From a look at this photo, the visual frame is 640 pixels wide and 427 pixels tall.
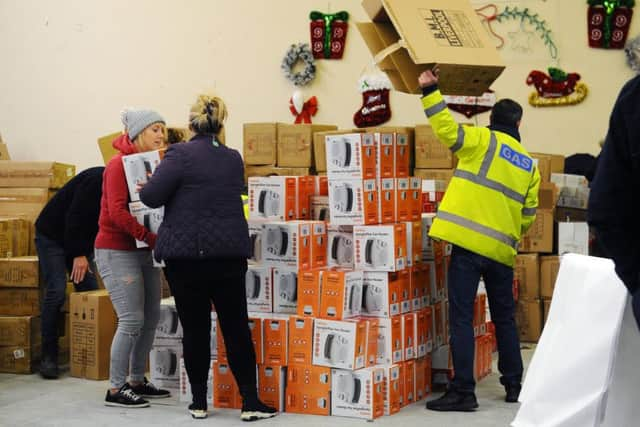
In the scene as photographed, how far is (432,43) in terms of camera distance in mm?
4301

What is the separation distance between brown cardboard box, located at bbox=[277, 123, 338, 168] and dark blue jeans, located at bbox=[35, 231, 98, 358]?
→ 5.79 ft

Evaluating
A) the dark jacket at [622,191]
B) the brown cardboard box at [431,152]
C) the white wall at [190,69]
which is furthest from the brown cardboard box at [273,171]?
the dark jacket at [622,191]

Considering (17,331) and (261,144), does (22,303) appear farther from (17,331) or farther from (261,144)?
(261,144)

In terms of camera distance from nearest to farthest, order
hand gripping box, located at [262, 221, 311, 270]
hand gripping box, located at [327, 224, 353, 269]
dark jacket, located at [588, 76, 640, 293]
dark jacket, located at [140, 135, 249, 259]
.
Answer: dark jacket, located at [588, 76, 640, 293], dark jacket, located at [140, 135, 249, 259], hand gripping box, located at [262, 221, 311, 270], hand gripping box, located at [327, 224, 353, 269]

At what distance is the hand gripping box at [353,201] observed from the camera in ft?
14.7

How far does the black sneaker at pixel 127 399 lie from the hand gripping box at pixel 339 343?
866 mm

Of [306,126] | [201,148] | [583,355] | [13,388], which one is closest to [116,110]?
[306,126]

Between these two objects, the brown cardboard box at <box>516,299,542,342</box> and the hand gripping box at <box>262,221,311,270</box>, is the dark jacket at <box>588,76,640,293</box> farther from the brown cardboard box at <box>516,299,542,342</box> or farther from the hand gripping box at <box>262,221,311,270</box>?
the brown cardboard box at <box>516,299,542,342</box>

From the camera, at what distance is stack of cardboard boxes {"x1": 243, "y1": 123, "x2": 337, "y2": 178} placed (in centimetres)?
662

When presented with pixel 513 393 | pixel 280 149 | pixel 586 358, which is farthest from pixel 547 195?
pixel 586 358

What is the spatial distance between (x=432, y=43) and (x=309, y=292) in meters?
1.28

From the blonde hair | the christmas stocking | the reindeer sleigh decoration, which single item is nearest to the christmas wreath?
the christmas stocking

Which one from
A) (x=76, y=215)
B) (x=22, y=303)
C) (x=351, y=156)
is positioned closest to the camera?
(x=351, y=156)

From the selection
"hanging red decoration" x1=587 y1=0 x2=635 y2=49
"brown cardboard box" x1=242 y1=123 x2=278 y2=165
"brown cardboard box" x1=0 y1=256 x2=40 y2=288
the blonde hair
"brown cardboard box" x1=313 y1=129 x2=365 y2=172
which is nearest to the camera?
the blonde hair
